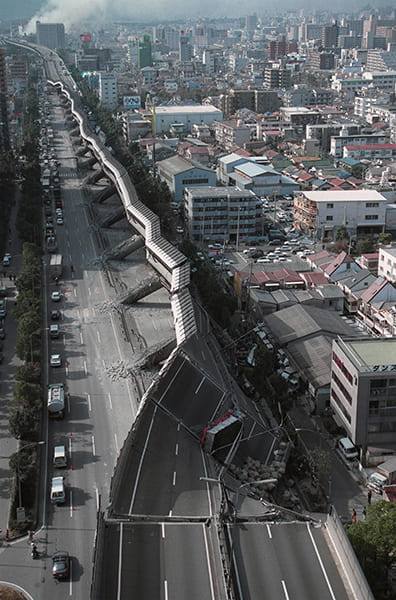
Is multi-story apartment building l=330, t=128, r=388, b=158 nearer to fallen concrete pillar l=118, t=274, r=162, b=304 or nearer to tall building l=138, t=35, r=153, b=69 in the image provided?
fallen concrete pillar l=118, t=274, r=162, b=304

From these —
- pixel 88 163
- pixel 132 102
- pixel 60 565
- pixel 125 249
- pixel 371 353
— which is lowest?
pixel 60 565

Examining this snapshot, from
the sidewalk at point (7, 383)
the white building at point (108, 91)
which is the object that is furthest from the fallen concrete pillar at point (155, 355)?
the white building at point (108, 91)

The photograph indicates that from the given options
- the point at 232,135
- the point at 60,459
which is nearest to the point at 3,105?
the point at 232,135

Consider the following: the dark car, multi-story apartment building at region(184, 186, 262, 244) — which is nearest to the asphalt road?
the dark car

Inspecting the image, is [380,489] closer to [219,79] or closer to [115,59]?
[219,79]

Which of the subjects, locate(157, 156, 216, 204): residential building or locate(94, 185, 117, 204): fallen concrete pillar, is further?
locate(157, 156, 216, 204): residential building

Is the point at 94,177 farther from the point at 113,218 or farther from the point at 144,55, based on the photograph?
the point at 144,55
